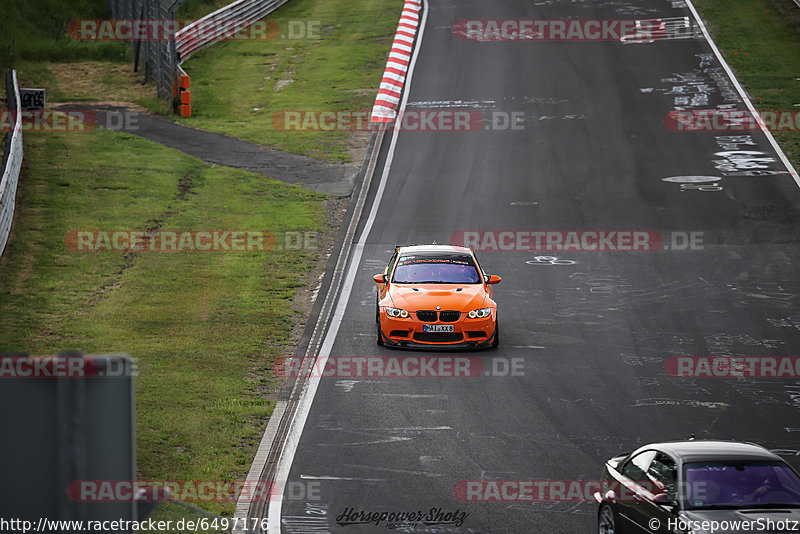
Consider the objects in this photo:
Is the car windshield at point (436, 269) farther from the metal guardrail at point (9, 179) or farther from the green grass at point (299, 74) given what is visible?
the green grass at point (299, 74)

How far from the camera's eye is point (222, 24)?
1688 inches

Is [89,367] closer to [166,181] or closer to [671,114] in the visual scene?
[166,181]

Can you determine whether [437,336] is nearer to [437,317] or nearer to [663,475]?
[437,317]

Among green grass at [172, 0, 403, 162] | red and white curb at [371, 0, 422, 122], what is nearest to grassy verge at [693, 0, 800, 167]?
red and white curb at [371, 0, 422, 122]

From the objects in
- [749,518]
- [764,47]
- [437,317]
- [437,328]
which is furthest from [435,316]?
[764,47]

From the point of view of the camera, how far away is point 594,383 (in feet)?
46.0

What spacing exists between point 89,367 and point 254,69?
38.0 m

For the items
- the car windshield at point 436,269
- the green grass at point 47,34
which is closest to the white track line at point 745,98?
the car windshield at point 436,269

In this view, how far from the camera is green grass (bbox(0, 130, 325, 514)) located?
12680 millimetres

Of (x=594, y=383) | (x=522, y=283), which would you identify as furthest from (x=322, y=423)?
(x=522, y=283)

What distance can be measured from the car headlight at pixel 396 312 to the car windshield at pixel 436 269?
3.80 ft

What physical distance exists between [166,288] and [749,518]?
13.9 m

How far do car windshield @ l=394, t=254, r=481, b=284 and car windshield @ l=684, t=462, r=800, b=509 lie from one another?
9068 mm

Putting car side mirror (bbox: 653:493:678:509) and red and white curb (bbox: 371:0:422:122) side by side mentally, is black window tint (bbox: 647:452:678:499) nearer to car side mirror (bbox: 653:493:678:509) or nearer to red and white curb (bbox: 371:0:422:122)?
car side mirror (bbox: 653:493:678:509)
